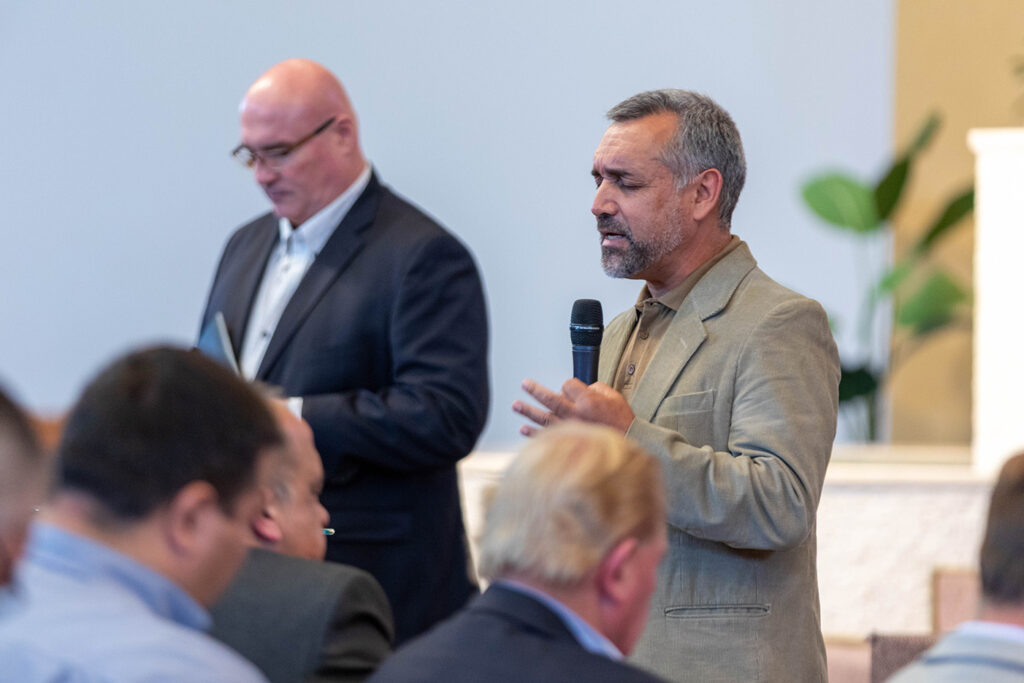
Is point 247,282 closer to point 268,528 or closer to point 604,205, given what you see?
point 604,205

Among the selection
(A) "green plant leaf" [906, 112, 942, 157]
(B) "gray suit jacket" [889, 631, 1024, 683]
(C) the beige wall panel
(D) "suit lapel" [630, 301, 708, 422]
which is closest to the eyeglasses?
(D) "suit lapel" [630, 301, 708, 422]

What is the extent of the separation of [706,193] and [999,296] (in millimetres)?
2027

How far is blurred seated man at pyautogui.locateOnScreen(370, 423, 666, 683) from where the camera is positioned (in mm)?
1340

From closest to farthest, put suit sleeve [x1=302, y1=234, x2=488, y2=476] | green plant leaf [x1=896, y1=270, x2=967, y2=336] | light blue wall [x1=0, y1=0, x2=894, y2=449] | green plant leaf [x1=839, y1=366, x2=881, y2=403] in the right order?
suit sleeve [x1=302, y1=234, x2=488, y2=476], green plant leaf [x1=839, y1=366, x2=881, y2=403], light blue wall [x1=0, y1=0, x2=894, y2=449], green plant leaf [x1=896, y1=270, x2=967, y2=336]

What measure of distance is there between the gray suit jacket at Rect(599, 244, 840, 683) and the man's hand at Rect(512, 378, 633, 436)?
1.5 inches

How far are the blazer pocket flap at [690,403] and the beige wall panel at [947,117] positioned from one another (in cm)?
447

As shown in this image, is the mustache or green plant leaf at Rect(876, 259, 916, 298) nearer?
the mustache

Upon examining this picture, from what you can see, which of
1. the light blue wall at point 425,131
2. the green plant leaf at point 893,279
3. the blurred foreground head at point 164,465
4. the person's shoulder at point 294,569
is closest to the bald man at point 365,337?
the person's shoulder at point 294,569

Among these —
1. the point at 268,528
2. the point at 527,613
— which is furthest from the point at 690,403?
the point at 527,613

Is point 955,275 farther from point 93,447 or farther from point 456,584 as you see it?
point 93,447

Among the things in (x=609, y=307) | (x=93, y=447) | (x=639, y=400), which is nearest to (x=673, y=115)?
(x=639, y=400)

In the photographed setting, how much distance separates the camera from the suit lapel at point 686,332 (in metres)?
2.17

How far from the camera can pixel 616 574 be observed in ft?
4.65

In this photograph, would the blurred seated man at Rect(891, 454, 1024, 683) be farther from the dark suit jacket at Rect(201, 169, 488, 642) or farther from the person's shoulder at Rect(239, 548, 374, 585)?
the dark suit jacket at Rect(201, 169, 488, 642)
